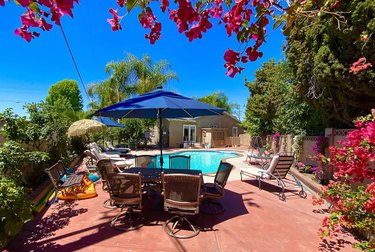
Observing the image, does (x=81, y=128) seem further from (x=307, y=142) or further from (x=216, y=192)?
(x=307, y=142)

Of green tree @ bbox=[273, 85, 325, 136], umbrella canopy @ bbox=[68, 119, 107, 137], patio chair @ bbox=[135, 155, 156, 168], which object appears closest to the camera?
patio chair @ bbox=[135, 155, 156, 168]

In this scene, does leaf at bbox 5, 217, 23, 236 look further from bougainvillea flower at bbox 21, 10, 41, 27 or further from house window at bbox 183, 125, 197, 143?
house window at bbox 183, 125, 197, 143

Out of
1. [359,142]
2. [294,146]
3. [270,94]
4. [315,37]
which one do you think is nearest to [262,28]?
[359,142]

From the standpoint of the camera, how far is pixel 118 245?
352 centimetres

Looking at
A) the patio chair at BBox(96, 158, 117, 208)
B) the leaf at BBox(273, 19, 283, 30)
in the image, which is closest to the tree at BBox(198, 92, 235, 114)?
the patio chair at BBox(96, 158, 117, 208)

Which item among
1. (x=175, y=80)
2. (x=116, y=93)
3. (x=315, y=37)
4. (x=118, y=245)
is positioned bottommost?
(x=118, y=245)

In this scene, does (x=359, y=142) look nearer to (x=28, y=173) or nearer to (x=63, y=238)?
(x=63, y=238)

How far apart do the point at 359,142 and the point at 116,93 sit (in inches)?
901

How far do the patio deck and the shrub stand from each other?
769 millimetres

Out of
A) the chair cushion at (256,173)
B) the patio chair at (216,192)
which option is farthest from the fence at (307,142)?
the patio chair at (216,192)

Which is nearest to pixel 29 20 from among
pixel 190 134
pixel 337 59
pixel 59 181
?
pixel 59 181

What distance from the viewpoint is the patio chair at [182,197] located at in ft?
12.6

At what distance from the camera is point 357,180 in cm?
308

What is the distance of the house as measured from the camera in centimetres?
2477
